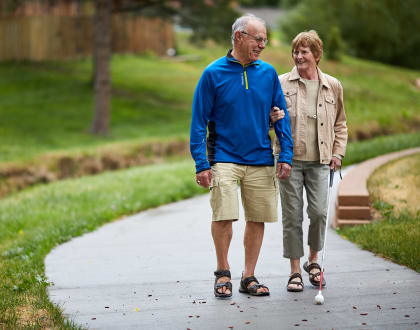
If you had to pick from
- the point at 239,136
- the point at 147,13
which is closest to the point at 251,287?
the point at 239,136

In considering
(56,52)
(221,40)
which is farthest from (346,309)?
(56,52)

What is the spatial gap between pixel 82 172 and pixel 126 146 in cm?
184

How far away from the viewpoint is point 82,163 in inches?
655

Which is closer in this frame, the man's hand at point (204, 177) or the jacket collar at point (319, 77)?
the man's hand at point (204, 177)

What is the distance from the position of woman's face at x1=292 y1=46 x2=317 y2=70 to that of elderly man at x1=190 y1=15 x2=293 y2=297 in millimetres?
340

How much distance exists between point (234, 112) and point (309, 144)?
78cm

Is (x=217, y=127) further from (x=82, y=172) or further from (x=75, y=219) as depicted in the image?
(x=82, y=172)

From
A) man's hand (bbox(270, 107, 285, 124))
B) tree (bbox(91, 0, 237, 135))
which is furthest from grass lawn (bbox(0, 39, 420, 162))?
man's hand (bbox(270, 107, 285, 124))

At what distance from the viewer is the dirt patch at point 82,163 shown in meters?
15.2

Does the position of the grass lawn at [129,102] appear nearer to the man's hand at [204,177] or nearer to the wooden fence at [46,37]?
the wooden fence at [46,37]

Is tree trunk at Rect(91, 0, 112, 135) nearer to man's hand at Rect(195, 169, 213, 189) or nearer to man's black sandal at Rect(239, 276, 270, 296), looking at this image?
man's black sandal at Rect(239, 276, 270, 296)

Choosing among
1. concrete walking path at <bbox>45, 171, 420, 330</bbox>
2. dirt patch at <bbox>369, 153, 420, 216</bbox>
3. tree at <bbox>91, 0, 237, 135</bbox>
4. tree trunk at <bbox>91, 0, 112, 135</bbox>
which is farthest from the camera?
tree at <bbox>91, 0, 237, 135</bbox>

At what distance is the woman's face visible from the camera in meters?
6.07

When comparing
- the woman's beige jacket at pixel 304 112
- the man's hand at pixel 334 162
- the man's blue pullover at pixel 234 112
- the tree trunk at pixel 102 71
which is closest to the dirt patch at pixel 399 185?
the man's hand at pixel 334 162
